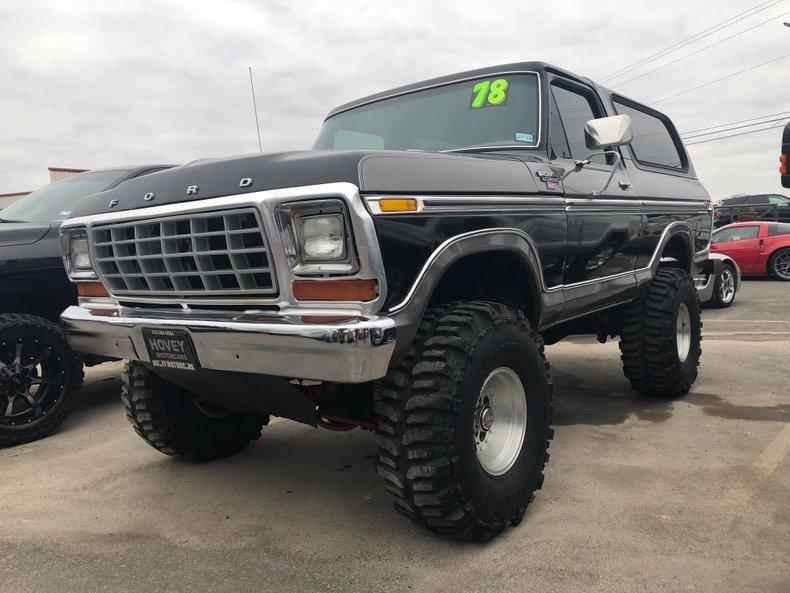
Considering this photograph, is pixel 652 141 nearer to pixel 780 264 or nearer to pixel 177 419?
pixel 177 419

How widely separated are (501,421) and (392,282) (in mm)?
989

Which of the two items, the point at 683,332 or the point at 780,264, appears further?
the point at 780,264

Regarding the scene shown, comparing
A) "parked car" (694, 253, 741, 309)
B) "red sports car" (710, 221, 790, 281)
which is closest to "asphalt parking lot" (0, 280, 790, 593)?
"parked car" (694, 253, 741, 309)

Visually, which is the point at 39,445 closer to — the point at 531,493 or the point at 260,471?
the point at 260,471

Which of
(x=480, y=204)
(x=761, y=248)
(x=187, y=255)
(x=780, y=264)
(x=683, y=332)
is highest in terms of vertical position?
(x=480, y=204)

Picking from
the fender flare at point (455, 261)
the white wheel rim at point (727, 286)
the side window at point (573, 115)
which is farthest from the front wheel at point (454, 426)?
the white wheel rim at point (727, 286)

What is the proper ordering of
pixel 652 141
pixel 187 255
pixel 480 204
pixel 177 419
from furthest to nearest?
pixel 652 141 → pixel 177 419 → pixel 480 204 → pixel 187 255

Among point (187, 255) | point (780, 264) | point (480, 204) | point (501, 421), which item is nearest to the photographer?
point (187, 255)

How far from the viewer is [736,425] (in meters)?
4.08

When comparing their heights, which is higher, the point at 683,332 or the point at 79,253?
the point at 79,253

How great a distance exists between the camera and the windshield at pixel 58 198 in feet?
16.3

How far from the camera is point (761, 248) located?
45.3ft

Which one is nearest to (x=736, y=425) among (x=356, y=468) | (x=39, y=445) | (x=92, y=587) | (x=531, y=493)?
(x=531, y=493)

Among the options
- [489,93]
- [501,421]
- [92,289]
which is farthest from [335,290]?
[489,93]
